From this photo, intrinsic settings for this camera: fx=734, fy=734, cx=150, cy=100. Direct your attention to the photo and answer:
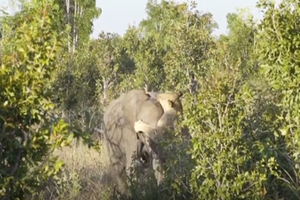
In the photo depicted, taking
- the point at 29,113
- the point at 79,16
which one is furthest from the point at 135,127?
the point at 79,16

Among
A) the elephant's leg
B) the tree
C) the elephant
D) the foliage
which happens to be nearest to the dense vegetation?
the foliage

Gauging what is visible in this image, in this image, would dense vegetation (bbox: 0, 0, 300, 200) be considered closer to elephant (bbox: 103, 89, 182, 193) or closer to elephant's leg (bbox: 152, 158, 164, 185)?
elephant's leg (bbox: 152, 158, 164, 185)

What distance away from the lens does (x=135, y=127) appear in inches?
461

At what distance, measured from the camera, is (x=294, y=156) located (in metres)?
7.37

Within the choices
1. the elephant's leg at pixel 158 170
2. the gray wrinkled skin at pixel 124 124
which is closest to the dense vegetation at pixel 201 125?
the elephant's leg at pixel 158 170

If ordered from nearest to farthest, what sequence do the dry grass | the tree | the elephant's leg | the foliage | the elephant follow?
the foliage → the elephant's leg → the dry grass → the elephant → the tree

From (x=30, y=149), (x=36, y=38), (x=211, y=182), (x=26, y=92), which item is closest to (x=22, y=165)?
(x=30, y=149)

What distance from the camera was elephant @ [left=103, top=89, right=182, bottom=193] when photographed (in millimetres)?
10875

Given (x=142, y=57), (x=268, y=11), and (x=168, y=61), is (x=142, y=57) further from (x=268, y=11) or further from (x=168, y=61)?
(x=268, y=11)

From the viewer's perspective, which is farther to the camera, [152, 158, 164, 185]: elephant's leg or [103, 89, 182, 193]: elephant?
[103, 89, 182, 193]: elephant

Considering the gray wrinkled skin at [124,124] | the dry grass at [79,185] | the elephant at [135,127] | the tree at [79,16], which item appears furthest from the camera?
the tree at [79,16]

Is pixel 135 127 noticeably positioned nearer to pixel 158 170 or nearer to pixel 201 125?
pixel 158 170

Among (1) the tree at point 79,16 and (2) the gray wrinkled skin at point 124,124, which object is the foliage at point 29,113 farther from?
(1) the tree at point 79,16

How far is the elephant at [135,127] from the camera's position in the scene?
10.9 meters
